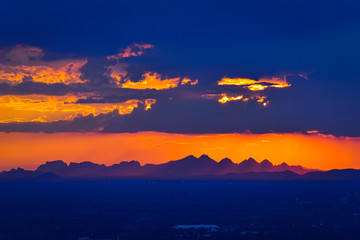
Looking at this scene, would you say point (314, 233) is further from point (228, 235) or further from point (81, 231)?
point (81, 231)

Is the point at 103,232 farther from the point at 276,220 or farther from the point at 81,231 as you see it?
the point at 276,220

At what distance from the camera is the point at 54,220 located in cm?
18275

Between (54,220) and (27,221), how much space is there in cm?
764

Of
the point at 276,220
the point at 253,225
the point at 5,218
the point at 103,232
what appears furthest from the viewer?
the point at 5,218

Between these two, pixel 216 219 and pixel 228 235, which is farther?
pixel 216 219

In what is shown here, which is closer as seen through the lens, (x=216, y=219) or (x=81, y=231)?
(x=81, y=231)

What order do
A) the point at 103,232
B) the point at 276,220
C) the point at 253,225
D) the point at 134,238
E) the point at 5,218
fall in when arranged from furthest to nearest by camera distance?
the point at 5,218
the point at 276,220
the point at 253,225
the point at 103,232
the point at 134,238

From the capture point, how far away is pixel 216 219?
185 metres

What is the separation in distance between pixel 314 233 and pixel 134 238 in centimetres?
4186

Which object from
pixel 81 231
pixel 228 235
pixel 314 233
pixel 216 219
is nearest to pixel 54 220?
pixel 81 231

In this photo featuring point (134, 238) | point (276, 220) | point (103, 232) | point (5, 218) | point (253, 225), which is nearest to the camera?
point (134, 238)

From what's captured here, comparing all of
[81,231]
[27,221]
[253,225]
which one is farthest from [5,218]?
[253,225]

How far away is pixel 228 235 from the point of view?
147500 mm

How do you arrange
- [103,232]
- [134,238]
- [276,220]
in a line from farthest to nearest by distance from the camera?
[276,220] < [103,232] < [134,238]
